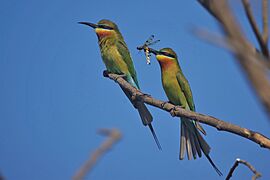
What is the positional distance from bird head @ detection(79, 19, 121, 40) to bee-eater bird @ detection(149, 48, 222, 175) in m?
0.61

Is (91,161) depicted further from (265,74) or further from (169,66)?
(169,66)

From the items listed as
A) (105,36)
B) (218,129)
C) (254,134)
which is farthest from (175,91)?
(254,134)

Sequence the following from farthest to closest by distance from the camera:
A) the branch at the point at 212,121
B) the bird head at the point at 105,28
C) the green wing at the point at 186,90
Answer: the bird head at the point at 105,28, the green wing at the point at 186,90, the branch at the point at 212,121

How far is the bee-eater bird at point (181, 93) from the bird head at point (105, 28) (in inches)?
24.1

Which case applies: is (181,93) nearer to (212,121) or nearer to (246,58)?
(212,121)

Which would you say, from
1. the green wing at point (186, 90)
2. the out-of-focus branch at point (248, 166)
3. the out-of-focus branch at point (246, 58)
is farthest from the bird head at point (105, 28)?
the out-of-focus branch at point (246, 58)

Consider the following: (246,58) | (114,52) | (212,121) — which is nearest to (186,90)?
(114,52)

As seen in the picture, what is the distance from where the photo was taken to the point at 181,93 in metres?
3.16

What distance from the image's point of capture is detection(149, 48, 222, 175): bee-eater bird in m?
2.74

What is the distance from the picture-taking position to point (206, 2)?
1.58 feet

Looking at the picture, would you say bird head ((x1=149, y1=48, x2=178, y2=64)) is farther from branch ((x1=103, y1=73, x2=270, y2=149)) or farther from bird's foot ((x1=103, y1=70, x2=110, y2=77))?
branch ((x1=103, y1=73, x2=270, y2=149))

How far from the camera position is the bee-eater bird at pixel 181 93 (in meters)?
2.74

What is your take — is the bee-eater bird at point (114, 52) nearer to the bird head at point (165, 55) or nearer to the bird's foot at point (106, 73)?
the bird's foot at point (106, 73)

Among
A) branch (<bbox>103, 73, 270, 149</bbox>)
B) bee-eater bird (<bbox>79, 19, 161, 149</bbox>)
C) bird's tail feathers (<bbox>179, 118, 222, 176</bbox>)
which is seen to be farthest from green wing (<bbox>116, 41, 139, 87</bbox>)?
branch (<bbox>103, 73, 270, 149</bbox>)
